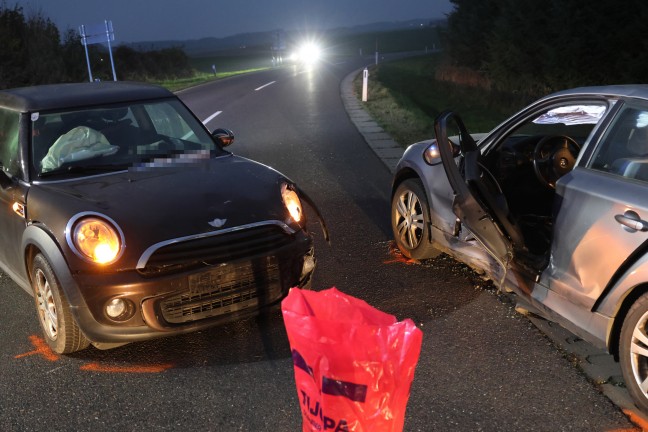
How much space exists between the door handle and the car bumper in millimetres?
1970

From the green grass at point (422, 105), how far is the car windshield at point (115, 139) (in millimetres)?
6882

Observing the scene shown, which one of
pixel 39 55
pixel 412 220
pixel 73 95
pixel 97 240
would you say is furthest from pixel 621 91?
pixel 39 55

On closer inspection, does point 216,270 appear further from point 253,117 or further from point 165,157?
point 253,117

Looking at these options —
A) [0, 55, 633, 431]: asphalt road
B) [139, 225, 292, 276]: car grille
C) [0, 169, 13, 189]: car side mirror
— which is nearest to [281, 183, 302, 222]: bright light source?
[139, 225, 292, 276]: car grille

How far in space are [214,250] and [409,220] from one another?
7.41 ft

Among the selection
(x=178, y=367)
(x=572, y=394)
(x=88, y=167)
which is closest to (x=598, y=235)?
(x=572, y=394)

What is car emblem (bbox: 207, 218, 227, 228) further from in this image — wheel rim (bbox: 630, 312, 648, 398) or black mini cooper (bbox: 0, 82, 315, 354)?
wheel rim (bbox: 630, 312, 648, 398)

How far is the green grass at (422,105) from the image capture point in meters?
13.9

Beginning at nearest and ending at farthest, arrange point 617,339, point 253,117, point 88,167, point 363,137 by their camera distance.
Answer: point 617,339
point 88,167
point 363,137
point 253,117

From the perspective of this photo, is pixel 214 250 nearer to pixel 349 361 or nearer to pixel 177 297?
pixel 177 297

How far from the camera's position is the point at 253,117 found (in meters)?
16.8

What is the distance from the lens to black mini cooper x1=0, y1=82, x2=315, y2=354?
371 centimetres

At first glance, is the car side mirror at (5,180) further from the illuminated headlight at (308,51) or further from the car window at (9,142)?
the illuminated headlight at (308,51)

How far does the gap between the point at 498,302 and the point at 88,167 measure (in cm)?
317
